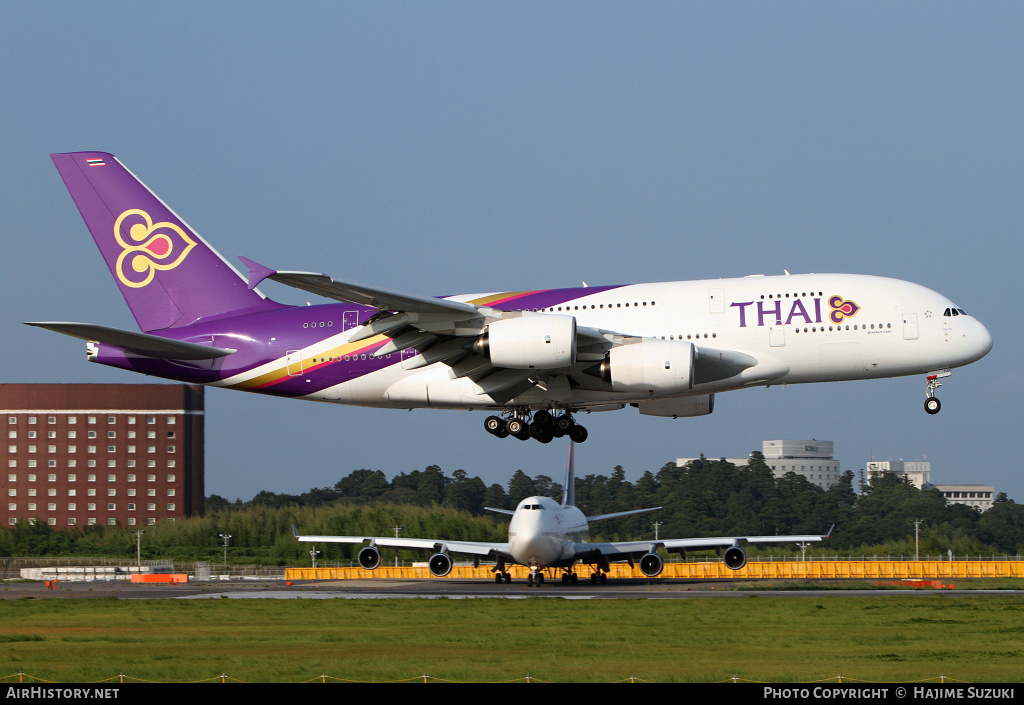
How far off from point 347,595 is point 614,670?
29615mm

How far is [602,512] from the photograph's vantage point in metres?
164

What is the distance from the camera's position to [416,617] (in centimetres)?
4141

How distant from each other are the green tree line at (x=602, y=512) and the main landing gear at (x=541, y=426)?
60576mm

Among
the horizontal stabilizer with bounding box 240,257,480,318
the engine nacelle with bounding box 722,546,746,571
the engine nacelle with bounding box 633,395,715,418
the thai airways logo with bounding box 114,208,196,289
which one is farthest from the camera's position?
the engine nacelle with bounding box 722,546,746,571

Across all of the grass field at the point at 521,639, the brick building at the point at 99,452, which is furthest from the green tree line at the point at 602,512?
the grass field at the point at 521,639

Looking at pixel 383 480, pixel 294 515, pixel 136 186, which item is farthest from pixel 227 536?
pixel 383 480

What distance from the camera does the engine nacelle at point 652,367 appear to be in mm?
35719

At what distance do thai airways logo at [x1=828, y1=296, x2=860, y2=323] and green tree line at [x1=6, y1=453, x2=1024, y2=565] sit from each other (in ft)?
216

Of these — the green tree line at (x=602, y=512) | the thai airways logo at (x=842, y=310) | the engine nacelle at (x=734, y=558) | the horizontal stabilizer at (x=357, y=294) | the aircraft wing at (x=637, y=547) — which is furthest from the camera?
the green tree line at (x=602, y=512)

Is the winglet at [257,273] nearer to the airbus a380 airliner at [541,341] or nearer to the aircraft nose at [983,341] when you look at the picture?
the airbus a380 airliner at [541,341]

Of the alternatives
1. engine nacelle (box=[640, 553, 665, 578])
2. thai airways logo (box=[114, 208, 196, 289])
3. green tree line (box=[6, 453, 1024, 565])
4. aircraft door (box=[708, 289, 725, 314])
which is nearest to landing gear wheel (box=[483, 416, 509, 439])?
aircraft door (box=[708, 289, 725, 314])

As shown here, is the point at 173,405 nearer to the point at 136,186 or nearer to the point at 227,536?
the point at 227,536

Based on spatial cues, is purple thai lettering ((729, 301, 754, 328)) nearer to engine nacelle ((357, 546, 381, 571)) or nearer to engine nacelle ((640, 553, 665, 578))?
engine nacelle ((640, 553, 665, 578))

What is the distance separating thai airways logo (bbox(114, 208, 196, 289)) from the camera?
42.9 metres
